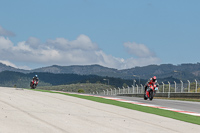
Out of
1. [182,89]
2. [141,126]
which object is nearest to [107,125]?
[141,126]

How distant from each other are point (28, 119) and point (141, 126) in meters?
2.82

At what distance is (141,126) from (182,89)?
2605cm

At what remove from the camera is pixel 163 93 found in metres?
40.1

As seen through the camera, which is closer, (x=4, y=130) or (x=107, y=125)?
(x=4, y=130)

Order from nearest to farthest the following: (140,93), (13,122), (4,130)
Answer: (4,130) → (13,122) → (140,93)

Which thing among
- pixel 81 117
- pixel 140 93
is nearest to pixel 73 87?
pixel 140 93

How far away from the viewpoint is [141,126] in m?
9.95

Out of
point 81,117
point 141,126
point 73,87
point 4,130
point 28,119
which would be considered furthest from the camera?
point 73,87

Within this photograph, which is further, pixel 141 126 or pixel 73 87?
pixel 73 87

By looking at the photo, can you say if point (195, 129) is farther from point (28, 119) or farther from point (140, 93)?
point (140, 93)

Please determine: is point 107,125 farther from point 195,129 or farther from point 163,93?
point 163,93

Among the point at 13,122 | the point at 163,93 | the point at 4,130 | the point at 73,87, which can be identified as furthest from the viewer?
the point at 73,87

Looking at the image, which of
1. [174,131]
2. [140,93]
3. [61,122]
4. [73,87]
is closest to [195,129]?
[174,131]

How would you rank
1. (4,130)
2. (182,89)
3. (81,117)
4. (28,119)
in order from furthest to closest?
1. (182,89)
2. (81,117)
3. (28,119)
4. (4,130)
